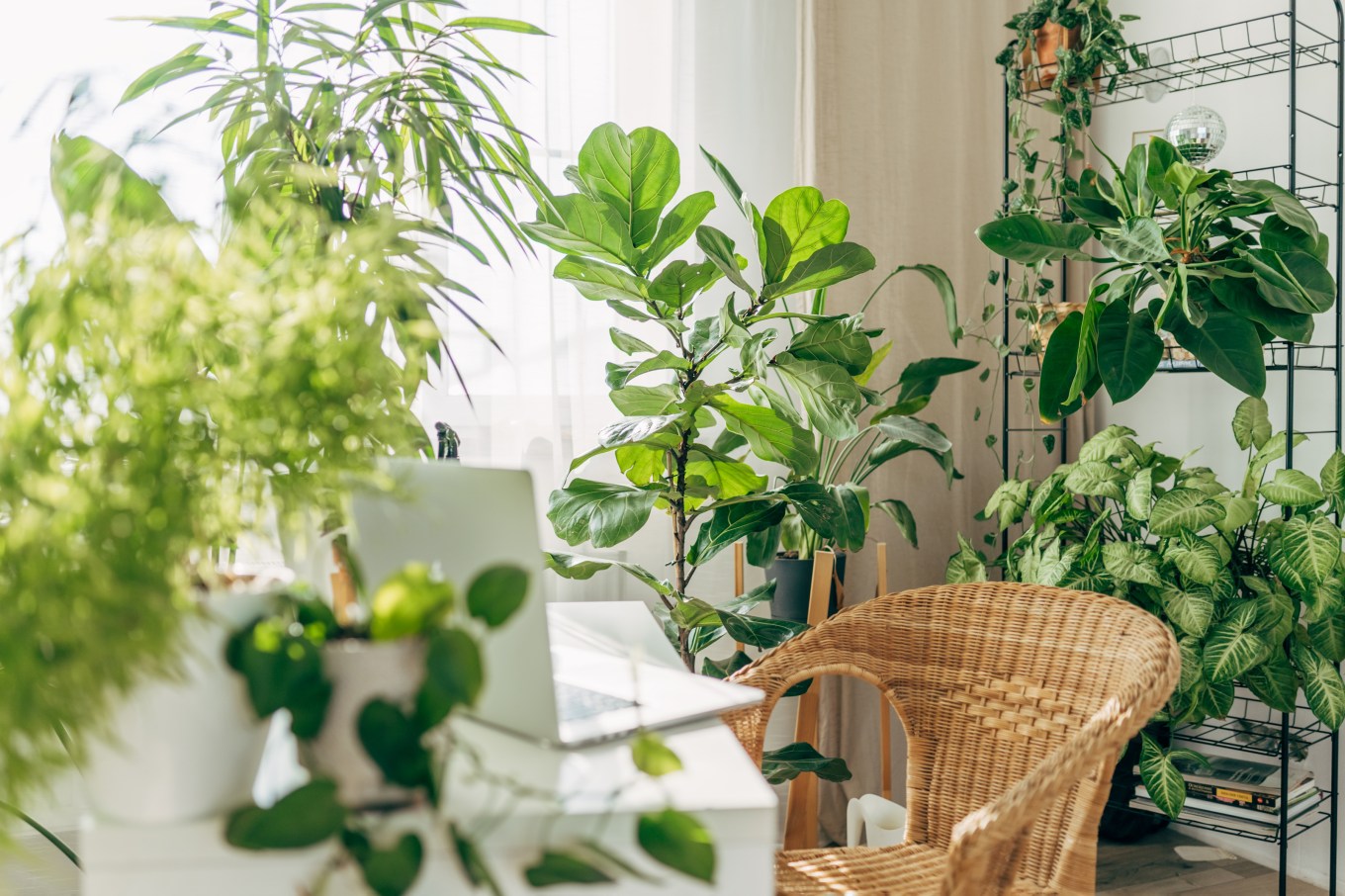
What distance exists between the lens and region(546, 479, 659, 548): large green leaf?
1665mm

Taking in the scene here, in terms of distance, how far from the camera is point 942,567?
2.81m

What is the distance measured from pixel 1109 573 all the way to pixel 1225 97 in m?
1.33

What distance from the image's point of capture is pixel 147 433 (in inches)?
21.5

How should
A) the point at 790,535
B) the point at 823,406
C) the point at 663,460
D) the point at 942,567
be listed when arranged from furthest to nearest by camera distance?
the point at 942,567, the point at 790,535, the point at 663,460, the point at 823,406

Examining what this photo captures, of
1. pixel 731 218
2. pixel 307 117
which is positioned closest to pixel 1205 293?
pixel 731 218

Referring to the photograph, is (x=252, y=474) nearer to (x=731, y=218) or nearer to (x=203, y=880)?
(x=203, y=880)

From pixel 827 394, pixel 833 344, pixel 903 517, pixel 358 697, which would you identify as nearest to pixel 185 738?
pixel 358 697

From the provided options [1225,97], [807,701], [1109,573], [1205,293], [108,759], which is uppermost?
[1225,97]

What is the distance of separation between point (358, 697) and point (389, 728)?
0.14ft

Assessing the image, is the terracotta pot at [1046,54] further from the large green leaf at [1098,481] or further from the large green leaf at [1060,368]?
the large green leaf at [1098,481]

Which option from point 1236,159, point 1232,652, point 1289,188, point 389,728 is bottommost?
point 1232,652

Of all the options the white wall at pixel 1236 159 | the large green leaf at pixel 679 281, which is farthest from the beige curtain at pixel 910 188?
the large green leaf at pixel 679 281

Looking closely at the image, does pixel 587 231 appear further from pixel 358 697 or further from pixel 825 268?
pixel 358 697

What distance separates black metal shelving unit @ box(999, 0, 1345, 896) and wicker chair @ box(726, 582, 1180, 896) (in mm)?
971
